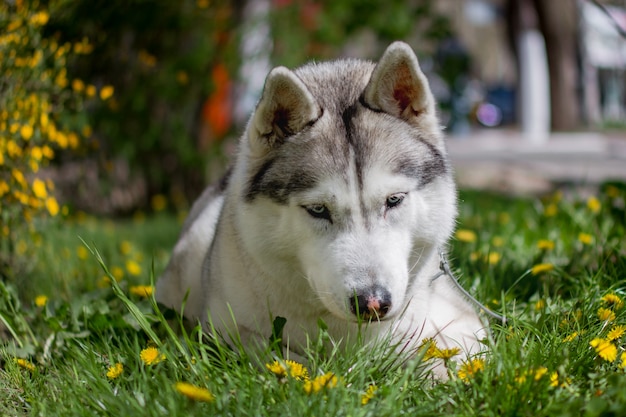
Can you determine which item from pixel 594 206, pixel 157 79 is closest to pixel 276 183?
pixel 594 206

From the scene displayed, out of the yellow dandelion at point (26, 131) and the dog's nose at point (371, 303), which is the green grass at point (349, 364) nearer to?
the dog's nose at point (371, 303)

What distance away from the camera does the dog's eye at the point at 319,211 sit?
9.46ft

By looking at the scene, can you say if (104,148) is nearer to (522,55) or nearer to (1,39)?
(1,39)

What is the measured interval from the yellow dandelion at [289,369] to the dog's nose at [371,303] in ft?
0.92

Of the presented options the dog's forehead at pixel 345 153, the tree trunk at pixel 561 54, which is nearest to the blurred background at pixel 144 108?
the dog's forehead at pixel 345 153

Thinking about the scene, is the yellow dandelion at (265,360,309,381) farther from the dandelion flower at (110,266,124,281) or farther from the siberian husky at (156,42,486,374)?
the dandelion flower at (110,266,124,281)

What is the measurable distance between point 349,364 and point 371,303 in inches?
10.5

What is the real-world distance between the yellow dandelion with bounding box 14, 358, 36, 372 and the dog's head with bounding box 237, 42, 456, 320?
38.1 inches

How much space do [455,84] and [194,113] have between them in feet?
10.0

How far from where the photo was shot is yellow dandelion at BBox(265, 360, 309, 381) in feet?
8.48

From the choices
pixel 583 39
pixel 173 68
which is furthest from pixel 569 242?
pixel 583 39

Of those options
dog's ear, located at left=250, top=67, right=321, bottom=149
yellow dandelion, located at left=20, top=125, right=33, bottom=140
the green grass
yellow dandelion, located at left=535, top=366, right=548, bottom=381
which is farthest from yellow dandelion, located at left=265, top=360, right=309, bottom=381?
yellow dandelion, located at left=20, top=125, right=33, bottom=140

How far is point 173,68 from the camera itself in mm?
7656

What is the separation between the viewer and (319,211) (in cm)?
289
